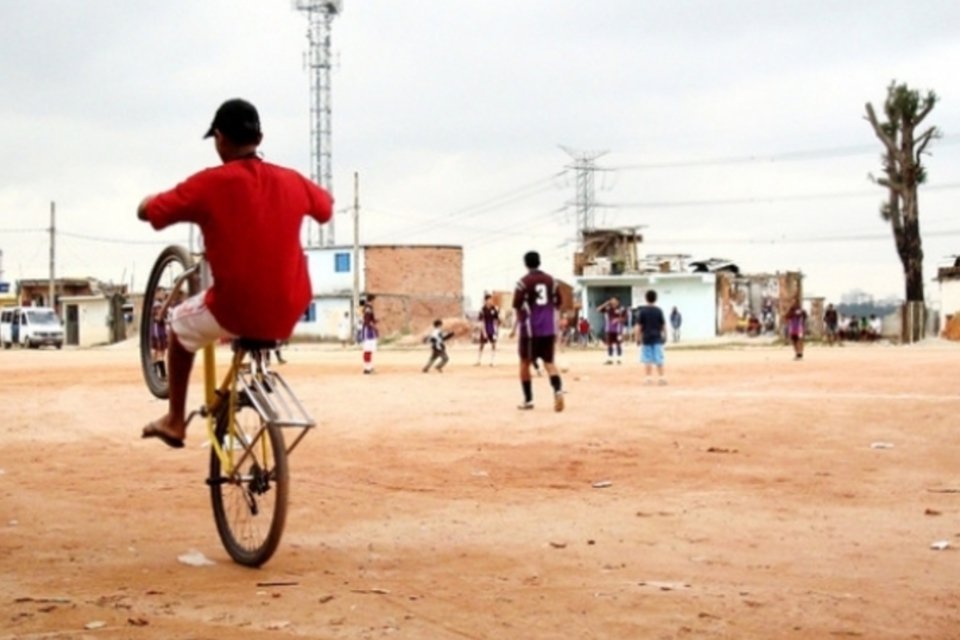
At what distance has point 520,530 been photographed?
708 cm

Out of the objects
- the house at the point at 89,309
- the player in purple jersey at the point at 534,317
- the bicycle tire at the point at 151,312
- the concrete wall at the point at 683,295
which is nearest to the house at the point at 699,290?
the concrete wall at the point at 683,295

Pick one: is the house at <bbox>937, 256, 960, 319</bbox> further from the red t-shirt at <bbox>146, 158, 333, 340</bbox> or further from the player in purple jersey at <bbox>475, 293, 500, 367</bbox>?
the red t-shirt at <bbox>146, 158, 333, 340</bbox>

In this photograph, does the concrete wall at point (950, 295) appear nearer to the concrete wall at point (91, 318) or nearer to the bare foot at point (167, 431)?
the concrete wall at point (91, 318)

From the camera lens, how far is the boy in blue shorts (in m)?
22.5

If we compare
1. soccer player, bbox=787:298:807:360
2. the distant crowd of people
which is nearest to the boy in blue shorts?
soccer player, bbox=787:298:807:360

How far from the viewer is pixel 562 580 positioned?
565 centimetres

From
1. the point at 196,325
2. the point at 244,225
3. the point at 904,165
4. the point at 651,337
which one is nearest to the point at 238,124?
the point at 244,225

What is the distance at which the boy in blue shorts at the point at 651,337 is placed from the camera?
2252cm

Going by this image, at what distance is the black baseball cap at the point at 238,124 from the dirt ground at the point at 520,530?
206cm

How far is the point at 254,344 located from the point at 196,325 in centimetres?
32

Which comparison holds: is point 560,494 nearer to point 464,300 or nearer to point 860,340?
point 860,340

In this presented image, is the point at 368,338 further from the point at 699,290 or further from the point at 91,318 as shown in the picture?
the point at 91,318

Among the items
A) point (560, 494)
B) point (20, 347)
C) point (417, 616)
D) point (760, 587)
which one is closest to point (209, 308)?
point (417, 616)

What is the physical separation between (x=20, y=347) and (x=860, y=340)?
4258 centimetres
